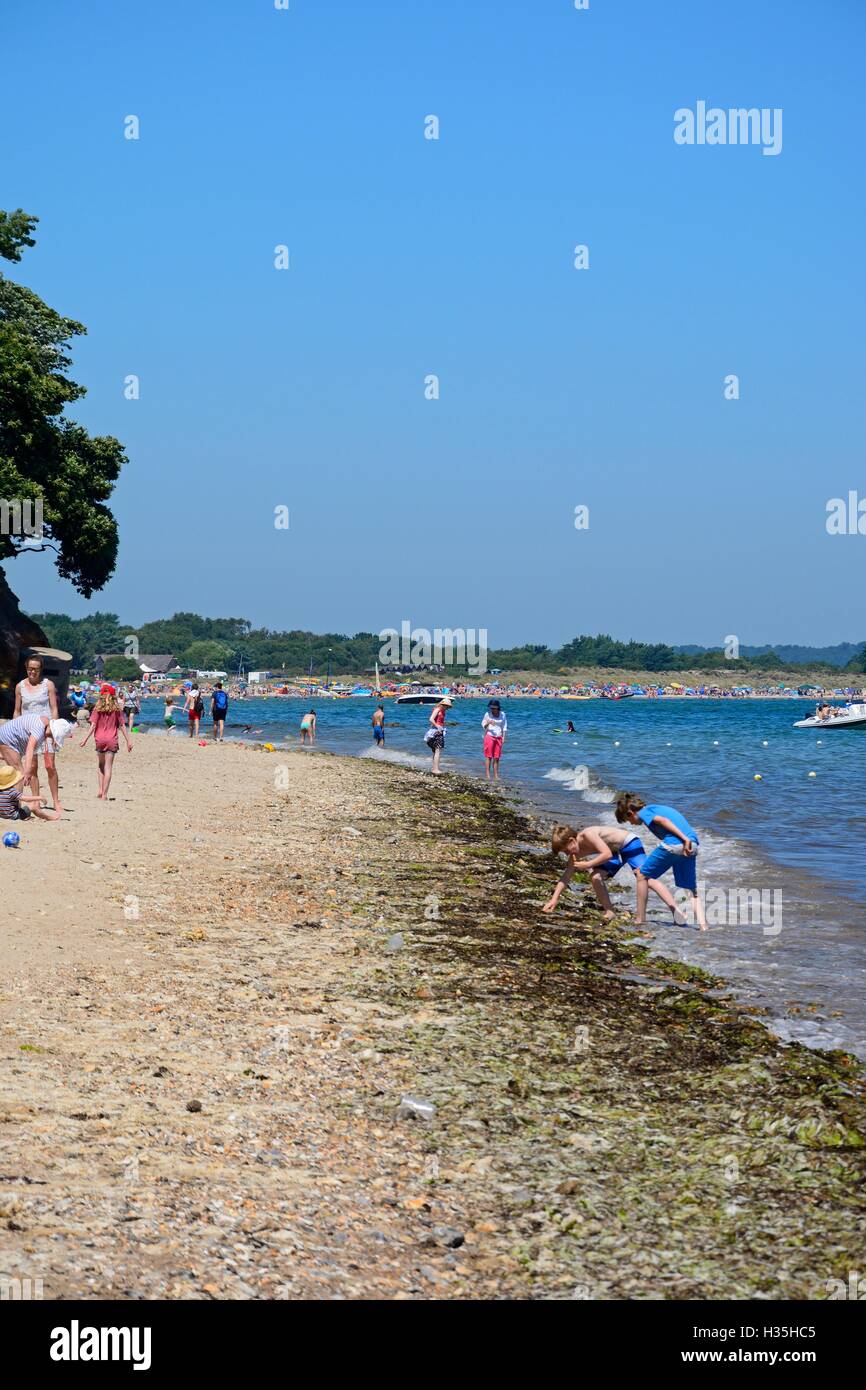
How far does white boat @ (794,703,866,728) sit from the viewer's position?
259ft

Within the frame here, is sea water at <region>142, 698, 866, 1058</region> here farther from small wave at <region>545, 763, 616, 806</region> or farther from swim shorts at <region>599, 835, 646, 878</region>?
swim shorts at <region>599, 835, 646, 878</region>

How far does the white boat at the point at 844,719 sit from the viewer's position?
79.1 metres

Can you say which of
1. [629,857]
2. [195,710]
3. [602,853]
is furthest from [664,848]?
[195,710]

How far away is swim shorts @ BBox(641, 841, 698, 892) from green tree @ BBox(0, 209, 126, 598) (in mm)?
25706

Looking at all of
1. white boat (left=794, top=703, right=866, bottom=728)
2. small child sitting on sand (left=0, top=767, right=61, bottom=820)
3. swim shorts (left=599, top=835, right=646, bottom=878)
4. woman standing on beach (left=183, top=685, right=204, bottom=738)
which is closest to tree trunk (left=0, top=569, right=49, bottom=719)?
woman standing on beach (left=183, top=685, right=204, bottom=738)

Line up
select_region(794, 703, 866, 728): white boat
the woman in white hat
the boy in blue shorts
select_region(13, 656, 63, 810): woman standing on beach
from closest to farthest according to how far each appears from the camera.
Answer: the boy in blue shorts → select_region(13, 656, 63, 810): woman standing on beach → the woman in white hat → select_region(794, 703, 866, 728): white boat

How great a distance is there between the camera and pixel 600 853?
12.8 m

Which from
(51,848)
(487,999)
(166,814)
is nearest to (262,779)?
(166,814)

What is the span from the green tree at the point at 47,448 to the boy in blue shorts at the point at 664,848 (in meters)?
25.6

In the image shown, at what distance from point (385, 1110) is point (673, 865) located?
21.9 ft

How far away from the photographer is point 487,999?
9.31 metres

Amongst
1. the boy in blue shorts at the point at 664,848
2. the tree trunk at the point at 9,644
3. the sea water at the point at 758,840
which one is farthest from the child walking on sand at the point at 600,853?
the tree trunk at the point at 9,644

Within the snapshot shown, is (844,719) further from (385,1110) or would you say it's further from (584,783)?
(385,1110)
